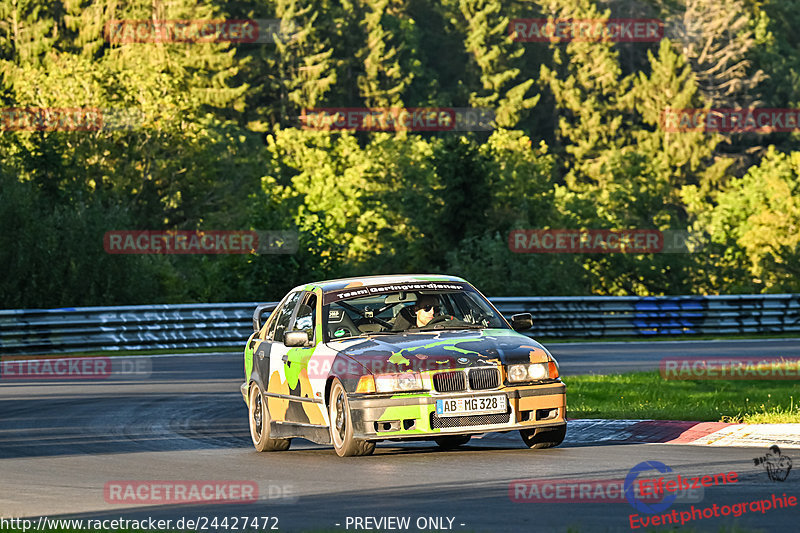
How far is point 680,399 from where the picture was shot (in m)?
17.7

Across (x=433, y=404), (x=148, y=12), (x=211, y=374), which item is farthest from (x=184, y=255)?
(x=433, y=404)

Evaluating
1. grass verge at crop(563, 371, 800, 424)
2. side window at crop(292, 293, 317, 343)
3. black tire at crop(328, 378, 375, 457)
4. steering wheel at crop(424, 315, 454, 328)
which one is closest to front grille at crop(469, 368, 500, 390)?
black tire at crop(328, 378, 375, 457)

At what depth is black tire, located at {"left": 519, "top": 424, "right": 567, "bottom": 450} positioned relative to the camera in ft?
40.8

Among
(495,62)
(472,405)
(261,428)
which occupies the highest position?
(472,405)

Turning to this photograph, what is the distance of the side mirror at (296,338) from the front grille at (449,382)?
5.17 feet

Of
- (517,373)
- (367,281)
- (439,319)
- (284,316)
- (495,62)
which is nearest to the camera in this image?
(517,373)

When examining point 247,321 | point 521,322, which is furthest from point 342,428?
point 247,321

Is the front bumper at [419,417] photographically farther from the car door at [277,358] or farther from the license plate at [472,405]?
the car door at [277,358]

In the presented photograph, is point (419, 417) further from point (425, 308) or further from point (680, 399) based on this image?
point (680, 399)

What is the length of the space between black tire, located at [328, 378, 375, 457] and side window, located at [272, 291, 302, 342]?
1.77m

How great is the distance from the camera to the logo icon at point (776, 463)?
33.9ft

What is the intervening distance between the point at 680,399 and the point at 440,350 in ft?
21.0

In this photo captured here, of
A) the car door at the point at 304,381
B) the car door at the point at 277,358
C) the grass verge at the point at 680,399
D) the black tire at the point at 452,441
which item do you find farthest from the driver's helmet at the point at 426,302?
the grass verge at the point at 680,399

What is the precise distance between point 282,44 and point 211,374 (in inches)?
3343
